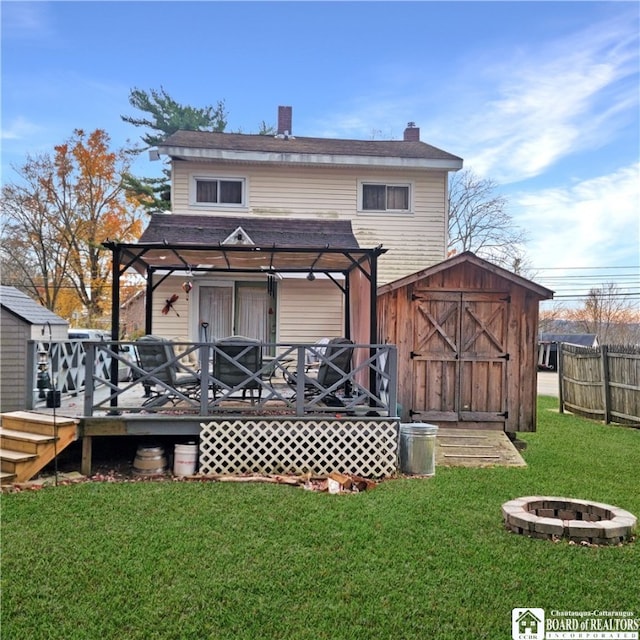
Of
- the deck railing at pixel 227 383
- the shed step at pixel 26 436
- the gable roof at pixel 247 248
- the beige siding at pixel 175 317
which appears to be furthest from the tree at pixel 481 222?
the shed step at pixel 26 436

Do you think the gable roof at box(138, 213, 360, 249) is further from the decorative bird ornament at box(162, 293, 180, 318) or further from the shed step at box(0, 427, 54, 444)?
the shed step at box(0, 427, 54, 444)

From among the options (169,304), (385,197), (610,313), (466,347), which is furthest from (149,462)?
(610,313)

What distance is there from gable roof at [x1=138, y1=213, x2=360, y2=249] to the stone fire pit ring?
4216 millimetres

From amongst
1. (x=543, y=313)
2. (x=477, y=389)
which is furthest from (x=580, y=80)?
(x=543, y=313)

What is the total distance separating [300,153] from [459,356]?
6043mm

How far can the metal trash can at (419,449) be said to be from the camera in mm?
6500

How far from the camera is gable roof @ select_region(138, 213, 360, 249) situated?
834 cm

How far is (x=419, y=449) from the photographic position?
6539mm

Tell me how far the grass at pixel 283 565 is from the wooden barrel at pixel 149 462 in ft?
1.65

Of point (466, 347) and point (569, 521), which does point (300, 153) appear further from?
point (569, 521)

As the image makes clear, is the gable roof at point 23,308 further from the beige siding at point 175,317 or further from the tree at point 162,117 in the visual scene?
the tree at point 162,117

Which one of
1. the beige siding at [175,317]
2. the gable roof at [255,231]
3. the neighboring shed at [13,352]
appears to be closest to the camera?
the gable roof at [255,231]

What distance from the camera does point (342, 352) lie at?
704 centimetres

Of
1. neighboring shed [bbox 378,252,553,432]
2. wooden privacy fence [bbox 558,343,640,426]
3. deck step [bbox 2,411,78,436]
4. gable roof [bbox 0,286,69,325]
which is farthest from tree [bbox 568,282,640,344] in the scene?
deck step [bbox 2,411,78,436]
